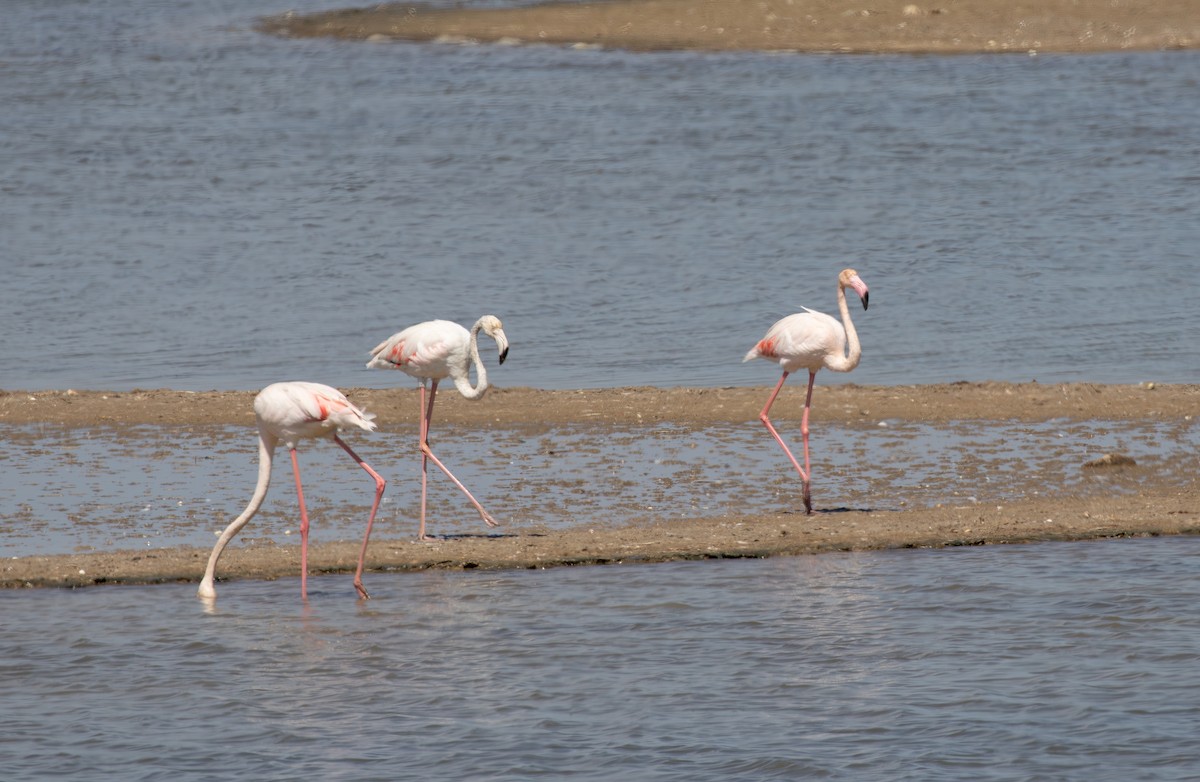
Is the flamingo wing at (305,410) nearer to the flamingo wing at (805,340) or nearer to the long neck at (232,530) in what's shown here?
the long neck at (232,530)

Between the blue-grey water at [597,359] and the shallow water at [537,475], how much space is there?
2.0 inches

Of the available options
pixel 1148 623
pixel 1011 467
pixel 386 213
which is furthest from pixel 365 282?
pixel 1148 623

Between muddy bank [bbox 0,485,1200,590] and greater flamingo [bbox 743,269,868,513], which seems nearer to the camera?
muddy bank [bbox 0,485,1200,590]

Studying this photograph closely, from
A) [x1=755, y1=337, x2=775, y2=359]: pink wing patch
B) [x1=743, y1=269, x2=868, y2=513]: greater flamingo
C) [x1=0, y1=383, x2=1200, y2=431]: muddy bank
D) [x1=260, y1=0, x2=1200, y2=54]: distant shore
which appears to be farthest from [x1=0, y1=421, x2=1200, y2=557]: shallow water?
[x1=260, y1=0, x2=1200, y2=54]: distant shore

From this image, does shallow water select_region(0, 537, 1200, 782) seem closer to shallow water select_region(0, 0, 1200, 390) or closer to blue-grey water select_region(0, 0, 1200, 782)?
blue-grey water select_region(0, 0, 1200, 782)

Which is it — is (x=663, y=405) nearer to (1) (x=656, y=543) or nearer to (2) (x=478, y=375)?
(2) (x=478, y=375)

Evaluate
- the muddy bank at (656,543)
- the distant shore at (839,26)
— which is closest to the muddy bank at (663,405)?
the muddy bank at (656,543)

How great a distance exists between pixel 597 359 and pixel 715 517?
529 centimetres

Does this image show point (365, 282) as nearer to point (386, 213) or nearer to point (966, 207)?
point (386, 213)

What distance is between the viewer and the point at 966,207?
22.5m

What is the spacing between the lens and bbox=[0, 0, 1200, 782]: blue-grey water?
7.54 m

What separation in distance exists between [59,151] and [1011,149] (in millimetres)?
14412

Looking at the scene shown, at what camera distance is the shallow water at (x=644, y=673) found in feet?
23.3

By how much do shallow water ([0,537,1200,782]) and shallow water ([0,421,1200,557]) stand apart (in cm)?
123
